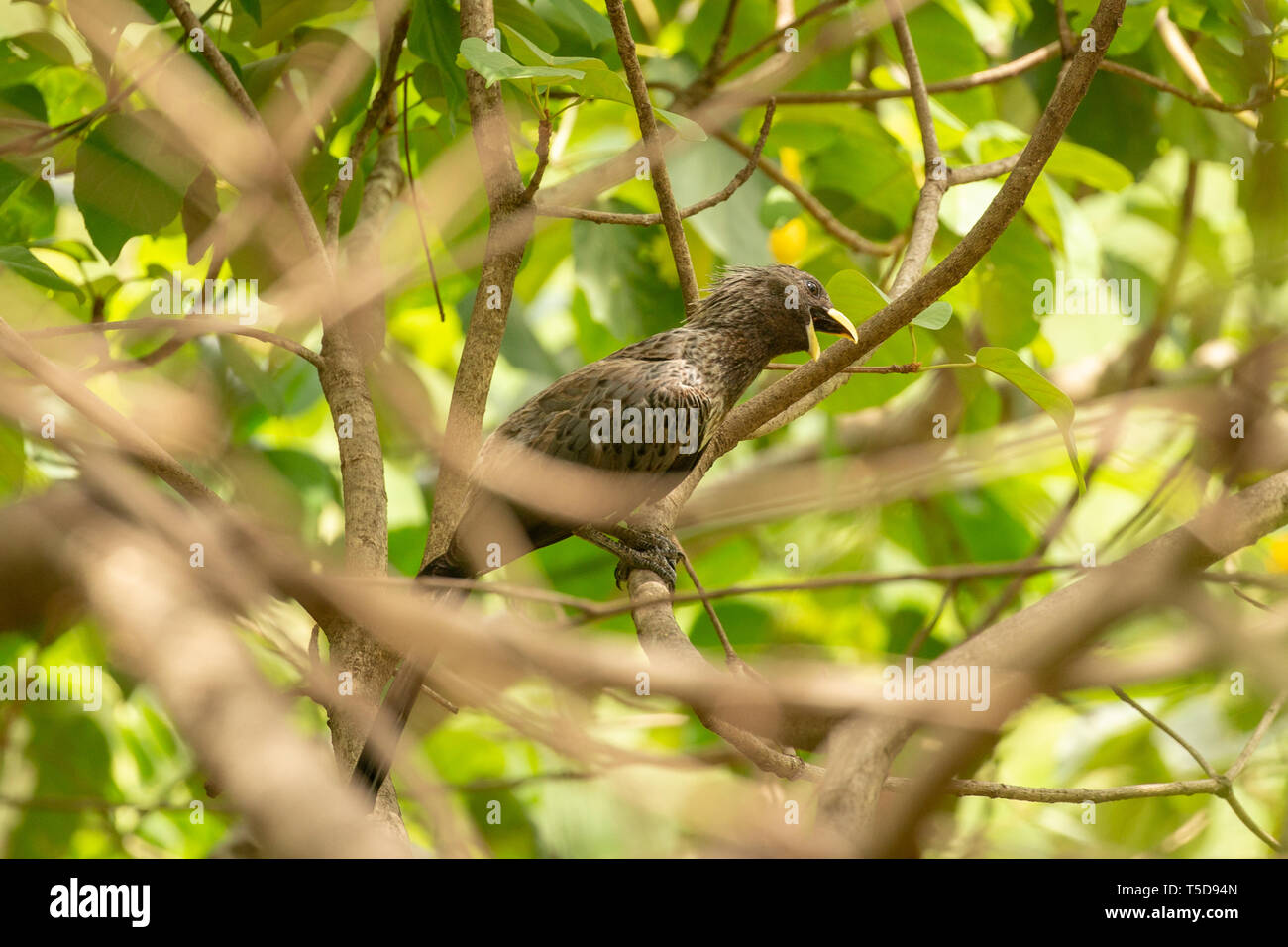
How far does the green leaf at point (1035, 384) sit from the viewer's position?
6.53 feet

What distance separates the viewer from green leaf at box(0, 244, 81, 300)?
222 centimetres

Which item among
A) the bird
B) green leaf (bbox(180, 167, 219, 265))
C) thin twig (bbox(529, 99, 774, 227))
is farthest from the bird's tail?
green leaf (bbox(180, 167, 219, 265))

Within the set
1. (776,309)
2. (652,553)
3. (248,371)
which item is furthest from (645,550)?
(248,371)

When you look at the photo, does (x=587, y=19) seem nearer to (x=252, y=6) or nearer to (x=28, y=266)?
(x=252, y=6)

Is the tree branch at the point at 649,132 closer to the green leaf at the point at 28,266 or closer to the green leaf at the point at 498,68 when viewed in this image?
the green leaf at the point at 498,68

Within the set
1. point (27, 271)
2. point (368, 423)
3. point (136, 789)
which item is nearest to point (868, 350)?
point (368, 423)

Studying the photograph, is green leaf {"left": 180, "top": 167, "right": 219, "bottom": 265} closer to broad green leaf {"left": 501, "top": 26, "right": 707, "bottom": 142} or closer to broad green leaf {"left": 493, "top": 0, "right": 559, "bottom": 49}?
broad green leaf {"left": 493, "top": 0, "right": 559, "bottom": 49}

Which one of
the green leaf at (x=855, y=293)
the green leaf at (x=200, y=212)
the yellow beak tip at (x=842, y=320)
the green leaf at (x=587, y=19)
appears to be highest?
the green leaf at (x=587, y=19)

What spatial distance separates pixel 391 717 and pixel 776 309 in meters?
1.72

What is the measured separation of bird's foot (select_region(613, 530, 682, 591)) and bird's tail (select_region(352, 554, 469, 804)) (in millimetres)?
593

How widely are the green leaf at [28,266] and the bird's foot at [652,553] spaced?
59.5 inches

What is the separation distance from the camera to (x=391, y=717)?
7.34 ft

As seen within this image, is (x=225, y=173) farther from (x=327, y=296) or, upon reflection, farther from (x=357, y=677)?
(x=357, y=677)

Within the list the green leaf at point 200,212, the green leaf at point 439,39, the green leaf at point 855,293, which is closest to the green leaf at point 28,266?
the green leaf at point 200,212
